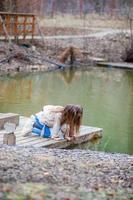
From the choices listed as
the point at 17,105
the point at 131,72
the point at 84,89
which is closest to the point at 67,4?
the point at 131,72

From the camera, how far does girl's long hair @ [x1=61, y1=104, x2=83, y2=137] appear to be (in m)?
10.2

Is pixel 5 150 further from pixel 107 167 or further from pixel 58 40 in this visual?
pixel 58 40

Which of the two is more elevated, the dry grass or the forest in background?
the forest in background

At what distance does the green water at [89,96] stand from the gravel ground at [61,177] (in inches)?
168

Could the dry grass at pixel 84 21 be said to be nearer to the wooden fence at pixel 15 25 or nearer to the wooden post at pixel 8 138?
the wooden fence at pixel 15 25

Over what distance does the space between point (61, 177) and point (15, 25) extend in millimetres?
21441

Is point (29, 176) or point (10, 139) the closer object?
point (29, 176)

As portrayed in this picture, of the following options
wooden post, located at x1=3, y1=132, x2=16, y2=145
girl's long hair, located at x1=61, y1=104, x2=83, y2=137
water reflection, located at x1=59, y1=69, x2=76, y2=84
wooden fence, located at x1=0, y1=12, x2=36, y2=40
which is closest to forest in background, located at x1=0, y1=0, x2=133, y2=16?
wooden fence, located at x1=0, y1=12, x2=36, y2=40

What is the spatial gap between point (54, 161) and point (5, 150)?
847 mm

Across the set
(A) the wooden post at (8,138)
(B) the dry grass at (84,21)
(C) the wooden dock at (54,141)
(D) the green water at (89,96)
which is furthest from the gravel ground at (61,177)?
(B) the dry grass at (84,21)

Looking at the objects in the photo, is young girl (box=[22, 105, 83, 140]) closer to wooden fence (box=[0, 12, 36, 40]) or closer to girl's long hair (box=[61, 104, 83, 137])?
girl's long hair (box=[61, 104, 83, 137])

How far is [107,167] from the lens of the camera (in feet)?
21.9

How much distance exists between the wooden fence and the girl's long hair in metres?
16.1

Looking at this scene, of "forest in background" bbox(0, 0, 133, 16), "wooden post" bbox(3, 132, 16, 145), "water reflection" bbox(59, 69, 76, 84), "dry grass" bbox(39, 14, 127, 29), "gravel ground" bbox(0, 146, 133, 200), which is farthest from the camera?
"dry grass" bbox(39, 14, 127, 29)
